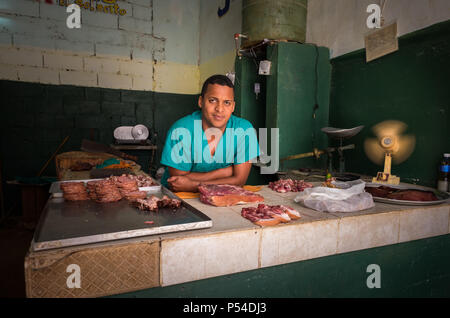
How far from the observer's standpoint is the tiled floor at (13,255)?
3.18 meters

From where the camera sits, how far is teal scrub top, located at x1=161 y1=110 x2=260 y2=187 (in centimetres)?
245

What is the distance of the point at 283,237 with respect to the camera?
1.40m

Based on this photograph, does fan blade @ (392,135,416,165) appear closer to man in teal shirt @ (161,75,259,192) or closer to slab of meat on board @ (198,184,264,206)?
man in teal shirt @ (161,75,259,192)

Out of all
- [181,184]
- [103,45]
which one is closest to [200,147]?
[181,184]

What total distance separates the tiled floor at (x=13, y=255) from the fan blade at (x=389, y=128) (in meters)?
4.27


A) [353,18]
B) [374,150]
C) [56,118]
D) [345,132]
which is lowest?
[374,150]

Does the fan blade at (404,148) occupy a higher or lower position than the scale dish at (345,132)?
lower

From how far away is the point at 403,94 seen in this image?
3025 mm

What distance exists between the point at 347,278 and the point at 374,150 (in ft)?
7.04

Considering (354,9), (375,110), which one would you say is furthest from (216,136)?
(354,9)

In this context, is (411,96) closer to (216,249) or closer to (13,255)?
(216,249)

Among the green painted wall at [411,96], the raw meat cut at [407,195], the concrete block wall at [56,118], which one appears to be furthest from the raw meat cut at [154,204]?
the concrete block wall at [56,118]

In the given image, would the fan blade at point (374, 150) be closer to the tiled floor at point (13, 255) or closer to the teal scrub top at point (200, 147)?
the teal scrub top at point (200, 147)
